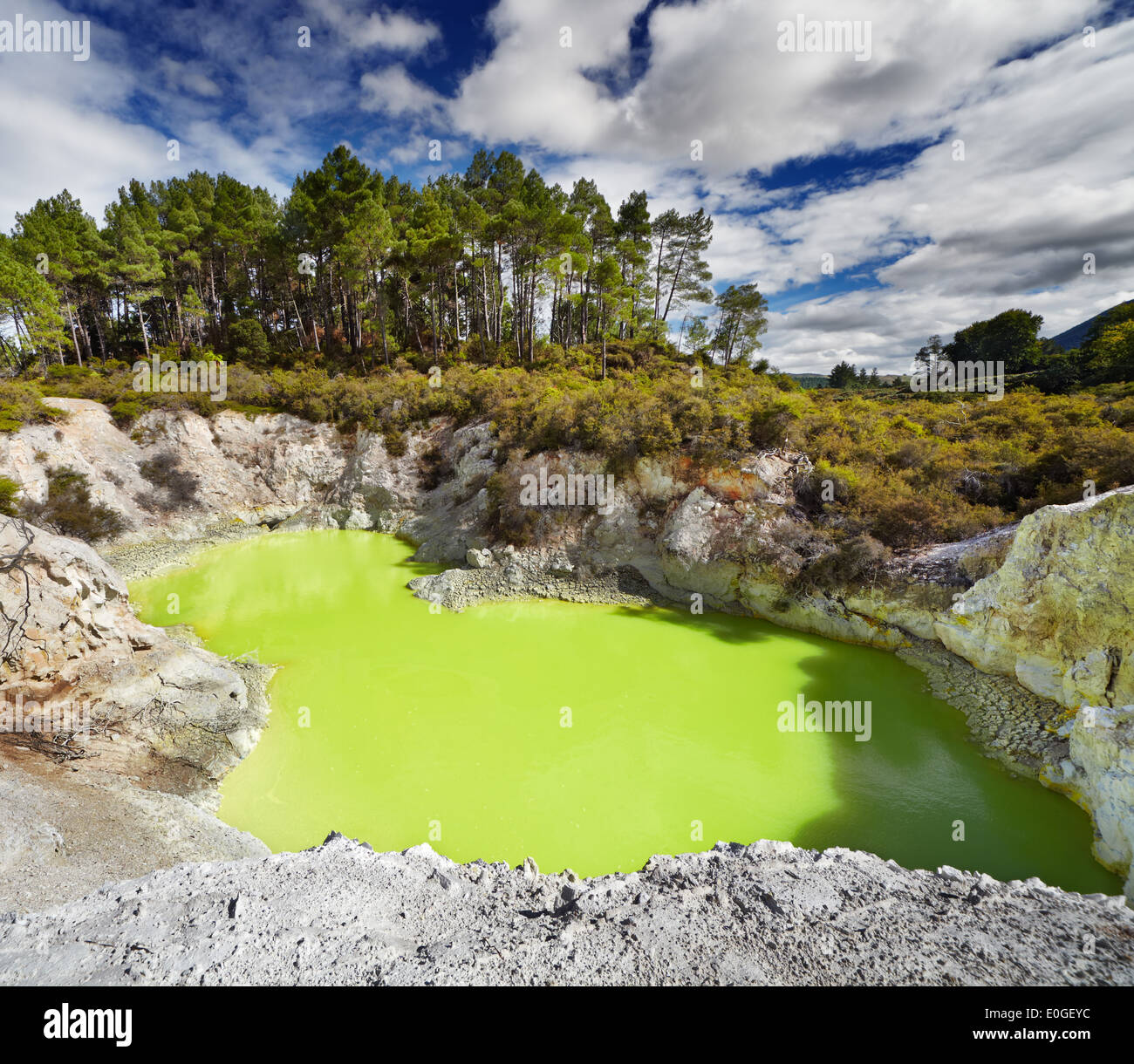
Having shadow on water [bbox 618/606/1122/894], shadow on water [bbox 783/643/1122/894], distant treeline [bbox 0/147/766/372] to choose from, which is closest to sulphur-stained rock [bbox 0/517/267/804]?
shadow on water [bbox 618/606/1122/894]

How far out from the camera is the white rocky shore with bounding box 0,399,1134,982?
4.04m

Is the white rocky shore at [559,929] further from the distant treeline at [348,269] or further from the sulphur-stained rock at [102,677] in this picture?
the distant treeline at [348,269]

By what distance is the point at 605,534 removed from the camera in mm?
17500

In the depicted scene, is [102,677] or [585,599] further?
[585,599]

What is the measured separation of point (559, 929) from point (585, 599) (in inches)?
461

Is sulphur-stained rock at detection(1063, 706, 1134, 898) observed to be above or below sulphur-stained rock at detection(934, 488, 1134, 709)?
below

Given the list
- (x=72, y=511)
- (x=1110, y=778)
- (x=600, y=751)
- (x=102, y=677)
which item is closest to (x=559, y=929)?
(x=600, y=751)

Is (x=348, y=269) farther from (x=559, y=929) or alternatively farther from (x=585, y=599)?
(x=559, y=929)

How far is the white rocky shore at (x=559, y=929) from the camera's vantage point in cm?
358

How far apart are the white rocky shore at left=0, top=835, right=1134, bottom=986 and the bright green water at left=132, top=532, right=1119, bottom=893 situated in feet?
6.82

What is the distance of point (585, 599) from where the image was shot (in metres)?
15.9

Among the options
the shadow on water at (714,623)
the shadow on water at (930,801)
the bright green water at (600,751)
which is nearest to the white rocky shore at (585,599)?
the shadow on water at (930,801)

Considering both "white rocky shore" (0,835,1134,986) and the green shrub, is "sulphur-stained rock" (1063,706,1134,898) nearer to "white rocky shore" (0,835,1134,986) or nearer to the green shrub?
"white rocky shore" (0,835,1134,986)
